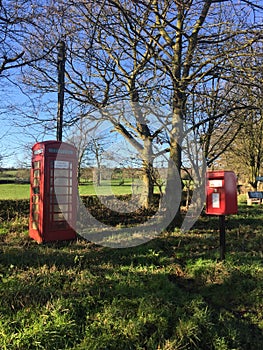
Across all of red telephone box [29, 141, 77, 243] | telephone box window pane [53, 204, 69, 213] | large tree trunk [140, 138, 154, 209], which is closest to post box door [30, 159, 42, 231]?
red telephone box [29, 141, 77, 243]

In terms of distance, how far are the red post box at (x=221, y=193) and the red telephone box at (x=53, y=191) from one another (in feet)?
9.02

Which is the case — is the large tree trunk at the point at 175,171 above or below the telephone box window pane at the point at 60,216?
above

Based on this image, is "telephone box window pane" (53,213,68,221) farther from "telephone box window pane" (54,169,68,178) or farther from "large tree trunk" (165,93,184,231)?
"large tree trunk" (165,93,184,231)

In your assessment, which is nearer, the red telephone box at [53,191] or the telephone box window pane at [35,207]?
the red telephone box at [53,191]

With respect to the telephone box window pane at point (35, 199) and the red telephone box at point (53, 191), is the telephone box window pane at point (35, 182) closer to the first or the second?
the red telephone box at point (53, 191)

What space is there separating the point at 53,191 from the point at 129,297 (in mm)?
2977

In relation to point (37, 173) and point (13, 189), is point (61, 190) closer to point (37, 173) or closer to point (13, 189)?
point (37, 173)

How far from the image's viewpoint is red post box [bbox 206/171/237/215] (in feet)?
14.6

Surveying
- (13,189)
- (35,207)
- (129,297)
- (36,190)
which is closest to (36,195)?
(36,190)

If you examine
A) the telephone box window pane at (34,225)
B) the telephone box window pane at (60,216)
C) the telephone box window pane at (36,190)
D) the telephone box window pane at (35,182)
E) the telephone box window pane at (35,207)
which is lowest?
the telephone box window pane at (34,225)

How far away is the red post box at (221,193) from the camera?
4438 millimetres

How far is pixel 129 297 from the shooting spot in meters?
3.11

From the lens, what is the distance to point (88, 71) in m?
7.41

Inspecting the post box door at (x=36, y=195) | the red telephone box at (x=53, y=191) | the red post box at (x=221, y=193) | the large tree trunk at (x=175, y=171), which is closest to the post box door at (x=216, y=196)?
the red post box at (x=221, y=193)
